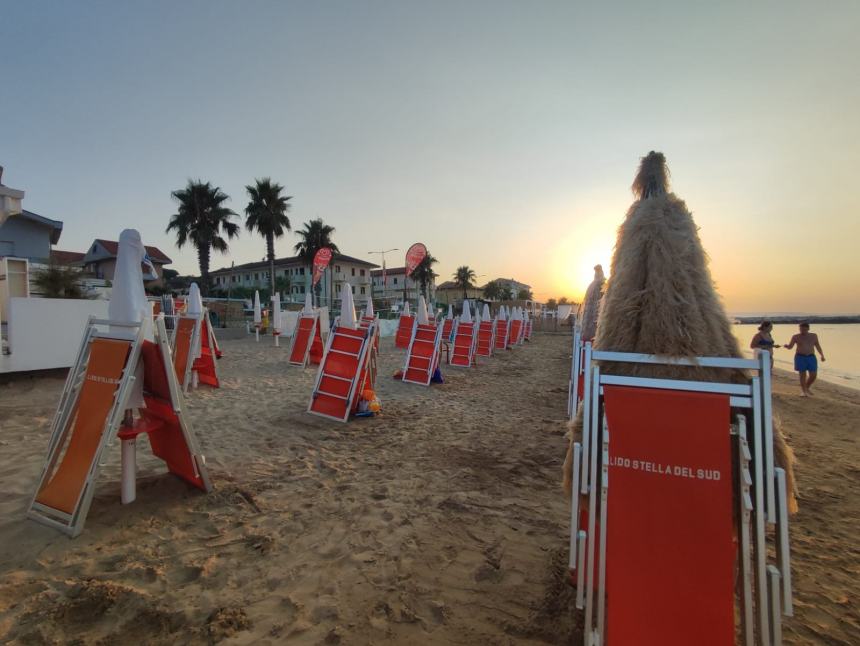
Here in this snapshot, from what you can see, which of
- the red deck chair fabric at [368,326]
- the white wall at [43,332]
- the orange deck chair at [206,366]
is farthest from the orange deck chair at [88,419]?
the white wall at [43,332]

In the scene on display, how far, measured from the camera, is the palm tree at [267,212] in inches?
1241

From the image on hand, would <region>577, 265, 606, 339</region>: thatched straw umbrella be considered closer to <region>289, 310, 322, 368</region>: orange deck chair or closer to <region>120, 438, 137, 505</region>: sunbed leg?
<region>120, 438, 137, 505</region>: sunbed leg

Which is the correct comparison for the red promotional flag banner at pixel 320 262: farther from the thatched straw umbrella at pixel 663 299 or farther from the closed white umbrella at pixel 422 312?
the thatched straw umbrella at pixel 663 299

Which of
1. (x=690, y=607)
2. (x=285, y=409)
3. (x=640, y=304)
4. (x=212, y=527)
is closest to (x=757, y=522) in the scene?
(x=690, y=607)

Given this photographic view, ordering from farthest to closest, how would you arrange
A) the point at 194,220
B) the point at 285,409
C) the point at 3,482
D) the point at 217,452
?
the point at 194,220, the point at 285,409, the point at 217,452, the point at 3,482

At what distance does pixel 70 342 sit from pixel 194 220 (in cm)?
2392

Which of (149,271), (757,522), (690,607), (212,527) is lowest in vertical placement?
(212,527)

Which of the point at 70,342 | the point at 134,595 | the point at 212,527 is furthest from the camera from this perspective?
the point at 70,342

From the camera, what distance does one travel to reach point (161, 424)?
10.7 feet

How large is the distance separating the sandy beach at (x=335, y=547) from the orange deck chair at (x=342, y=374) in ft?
2.52

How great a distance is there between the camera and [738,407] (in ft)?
5.45

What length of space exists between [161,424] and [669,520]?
3.52 meters

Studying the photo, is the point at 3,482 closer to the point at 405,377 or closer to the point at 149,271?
the point at 149,271

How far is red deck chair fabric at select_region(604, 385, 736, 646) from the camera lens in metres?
1.55
